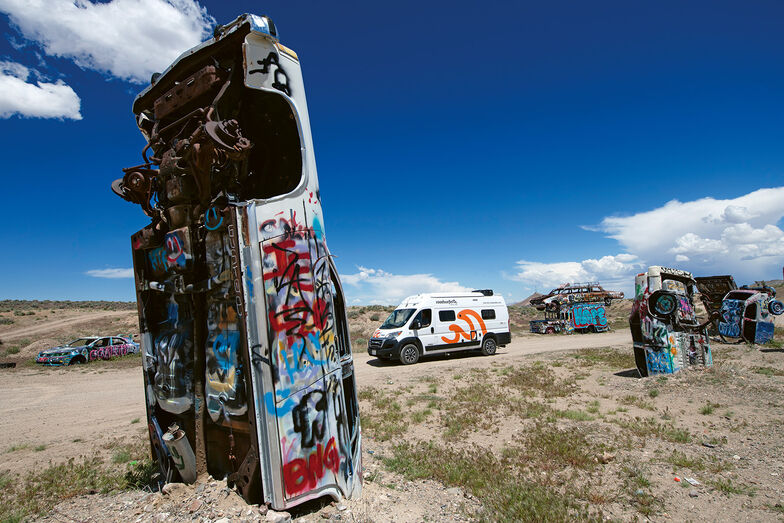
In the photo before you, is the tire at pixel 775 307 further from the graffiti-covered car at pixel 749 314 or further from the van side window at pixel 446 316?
the van side window at pixel 446 316

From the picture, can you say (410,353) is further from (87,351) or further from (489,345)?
(87,351)

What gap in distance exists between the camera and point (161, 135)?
5.41 metres

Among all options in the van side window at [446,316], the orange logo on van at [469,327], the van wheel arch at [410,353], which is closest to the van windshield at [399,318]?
the van wheel arch at [410,353]

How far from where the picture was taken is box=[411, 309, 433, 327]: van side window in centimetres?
1694

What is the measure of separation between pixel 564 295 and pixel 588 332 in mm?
4000

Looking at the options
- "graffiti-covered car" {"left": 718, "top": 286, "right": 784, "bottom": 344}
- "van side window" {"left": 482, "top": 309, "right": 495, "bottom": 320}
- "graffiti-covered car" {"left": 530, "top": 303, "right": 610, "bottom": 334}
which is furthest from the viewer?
"graffiti-covered car" {"left": 530, "top": 303, "right": 610, "bottom": 334}

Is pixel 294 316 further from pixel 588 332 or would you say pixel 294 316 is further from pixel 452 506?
pixel 588 332

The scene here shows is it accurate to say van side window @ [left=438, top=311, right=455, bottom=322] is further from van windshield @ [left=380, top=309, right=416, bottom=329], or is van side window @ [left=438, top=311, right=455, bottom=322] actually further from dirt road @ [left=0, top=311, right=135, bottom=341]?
dirt road @ [left=0, top=311, right=135, bottom=341]

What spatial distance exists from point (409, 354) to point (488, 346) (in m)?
4.31

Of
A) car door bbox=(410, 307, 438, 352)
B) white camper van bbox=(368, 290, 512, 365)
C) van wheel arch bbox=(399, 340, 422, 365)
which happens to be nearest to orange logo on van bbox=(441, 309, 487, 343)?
white camper van bbox=(368, 290, 512, 365)

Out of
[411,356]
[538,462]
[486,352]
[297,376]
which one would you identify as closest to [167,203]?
[297,376]

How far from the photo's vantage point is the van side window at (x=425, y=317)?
16.9 m

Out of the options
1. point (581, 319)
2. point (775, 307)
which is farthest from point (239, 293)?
point (581, 319)

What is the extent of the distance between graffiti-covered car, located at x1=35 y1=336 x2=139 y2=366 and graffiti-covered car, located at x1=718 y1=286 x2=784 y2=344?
29728mm
